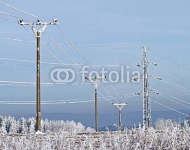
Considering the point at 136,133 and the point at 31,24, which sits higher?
the point at 31,24

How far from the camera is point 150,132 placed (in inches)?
571

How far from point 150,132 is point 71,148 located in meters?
2.26

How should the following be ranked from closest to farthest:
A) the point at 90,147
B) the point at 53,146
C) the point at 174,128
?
the point at 90,147 → the point at 53,146 → the point at 174,128

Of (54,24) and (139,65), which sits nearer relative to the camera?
(54,24)

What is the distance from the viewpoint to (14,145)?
Answer: 45.8ft

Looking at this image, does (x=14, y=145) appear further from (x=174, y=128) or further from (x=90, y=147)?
(x=174, y=128)

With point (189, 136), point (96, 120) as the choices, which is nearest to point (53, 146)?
point (189, 136)

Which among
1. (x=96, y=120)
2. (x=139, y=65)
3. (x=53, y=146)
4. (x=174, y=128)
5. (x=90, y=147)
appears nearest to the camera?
(x=90, y=147)

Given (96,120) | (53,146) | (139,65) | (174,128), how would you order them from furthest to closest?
(139,65), (96,120), (174,128), (53,146)

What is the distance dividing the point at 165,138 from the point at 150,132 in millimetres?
769

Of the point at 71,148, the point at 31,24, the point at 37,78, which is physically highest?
the point at 31,24

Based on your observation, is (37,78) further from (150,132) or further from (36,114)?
(150,132)

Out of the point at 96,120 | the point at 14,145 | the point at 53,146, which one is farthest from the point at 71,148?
the point at 96,120

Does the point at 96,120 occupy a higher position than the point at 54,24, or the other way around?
the point at 54,24
